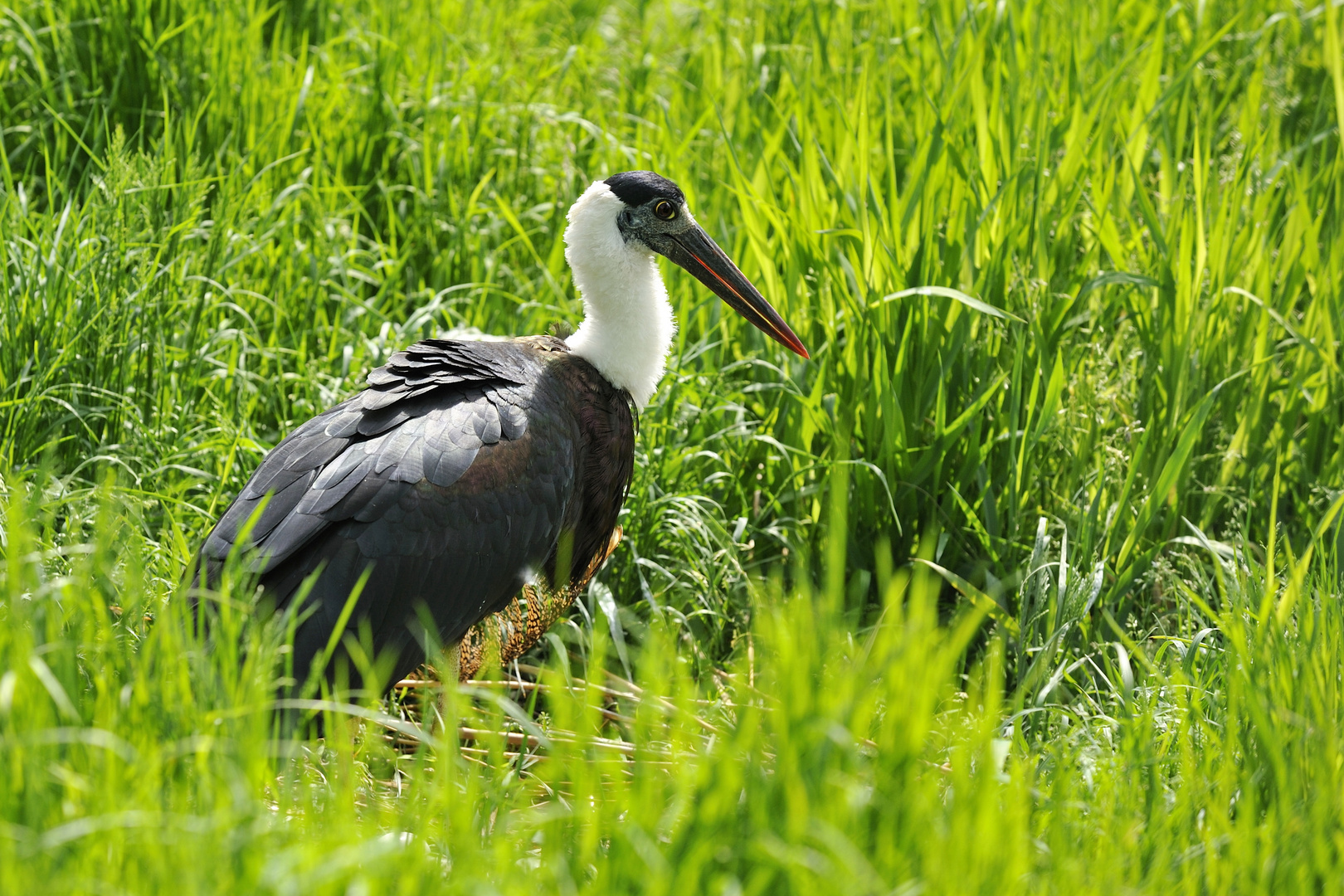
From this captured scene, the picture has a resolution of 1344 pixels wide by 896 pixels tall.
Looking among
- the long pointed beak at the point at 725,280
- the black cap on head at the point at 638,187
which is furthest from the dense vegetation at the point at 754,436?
the black cap on head at the point at 638,187

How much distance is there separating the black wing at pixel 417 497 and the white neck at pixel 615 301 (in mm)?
229

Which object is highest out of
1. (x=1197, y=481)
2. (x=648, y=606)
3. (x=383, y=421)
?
(x=383, y=421)

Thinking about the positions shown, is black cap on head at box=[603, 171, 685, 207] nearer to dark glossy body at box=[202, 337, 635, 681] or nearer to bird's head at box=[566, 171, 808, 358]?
bird's head at box=[566, 171, 808, 358]

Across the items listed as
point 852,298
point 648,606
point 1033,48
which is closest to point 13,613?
point 648,606

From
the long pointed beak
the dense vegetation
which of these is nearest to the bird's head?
the long pointed beak

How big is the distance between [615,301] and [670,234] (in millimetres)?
265

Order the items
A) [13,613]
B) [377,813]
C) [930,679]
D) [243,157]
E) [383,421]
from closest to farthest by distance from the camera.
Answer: [930,679] → [13,613] → [377,813] → [383,421] → [243,157]

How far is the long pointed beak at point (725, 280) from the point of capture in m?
3.35

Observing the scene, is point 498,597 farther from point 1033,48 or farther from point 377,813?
point 1033,48

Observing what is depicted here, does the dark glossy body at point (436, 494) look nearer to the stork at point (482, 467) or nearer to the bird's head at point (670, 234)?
the stork at point (482, 467)

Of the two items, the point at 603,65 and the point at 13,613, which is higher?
the point at 603,65

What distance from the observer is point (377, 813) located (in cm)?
220

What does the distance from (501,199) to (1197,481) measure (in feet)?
7.79

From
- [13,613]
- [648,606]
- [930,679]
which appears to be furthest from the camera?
[648,606]
